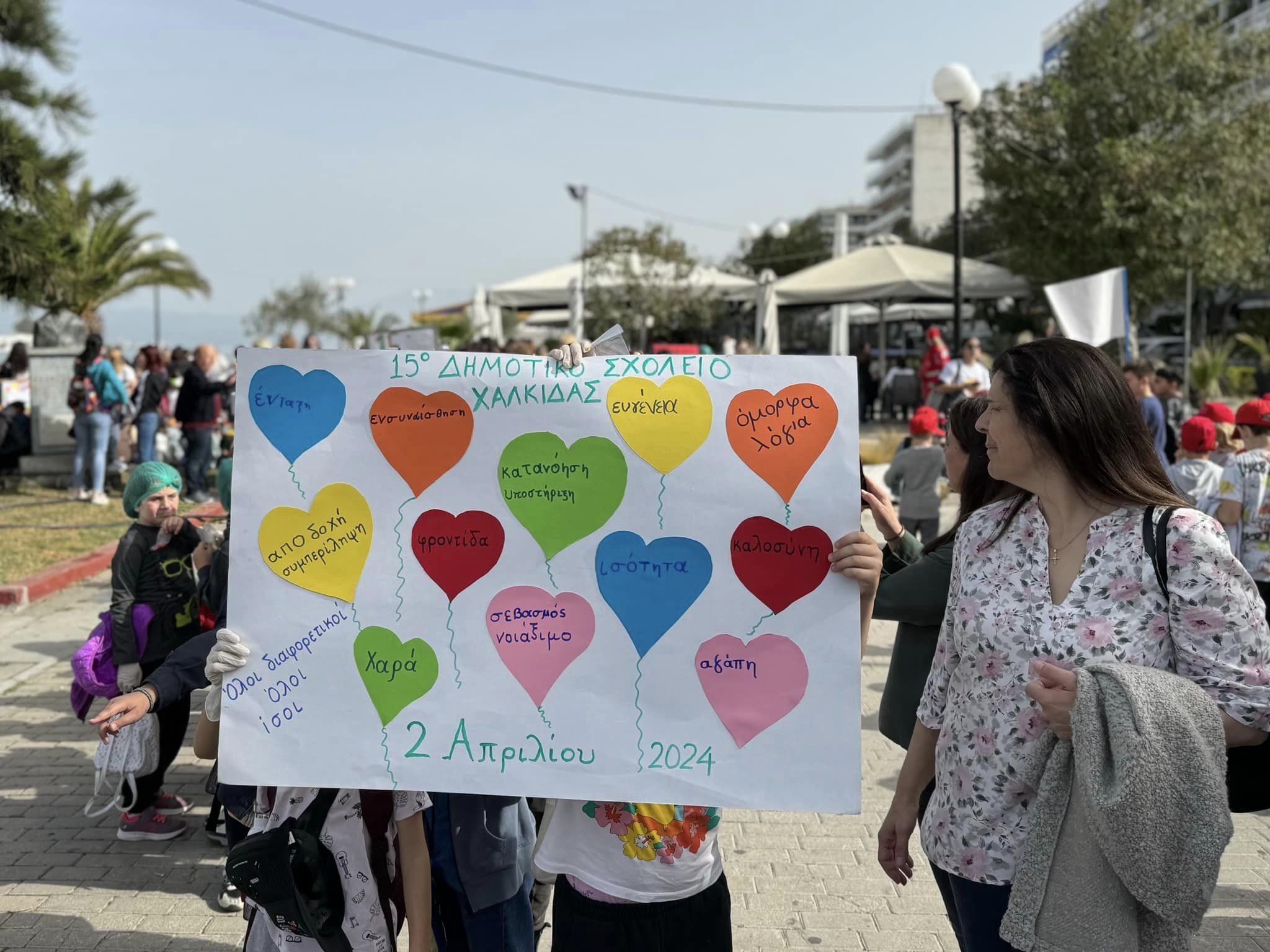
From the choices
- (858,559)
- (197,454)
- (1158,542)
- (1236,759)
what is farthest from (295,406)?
(197,454)

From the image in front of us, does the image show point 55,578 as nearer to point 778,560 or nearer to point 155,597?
point 155,597

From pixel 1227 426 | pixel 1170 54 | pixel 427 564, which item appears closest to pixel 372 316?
pixel 1170 54

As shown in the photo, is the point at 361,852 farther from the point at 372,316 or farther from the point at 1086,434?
the point at 372,316

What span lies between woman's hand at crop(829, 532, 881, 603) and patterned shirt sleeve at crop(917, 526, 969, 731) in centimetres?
17

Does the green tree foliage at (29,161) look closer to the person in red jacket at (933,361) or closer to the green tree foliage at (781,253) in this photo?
the person in red jacket at (933,361)

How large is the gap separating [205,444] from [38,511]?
204 centimetres

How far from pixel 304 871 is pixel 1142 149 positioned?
66.7ft

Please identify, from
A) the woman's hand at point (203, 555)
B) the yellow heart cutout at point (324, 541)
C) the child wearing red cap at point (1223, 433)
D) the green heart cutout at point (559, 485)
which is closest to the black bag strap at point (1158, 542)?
the green heart cutout at point (559, 485)

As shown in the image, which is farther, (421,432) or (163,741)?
(163,741)

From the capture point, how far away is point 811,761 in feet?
7.47

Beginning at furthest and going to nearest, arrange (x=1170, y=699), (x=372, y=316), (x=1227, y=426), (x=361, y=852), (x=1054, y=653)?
(x=372, y=316) → (x=1227, y=426) → (x=361, y=852) → (x=1054, y=653) → (x=1170, y=699)

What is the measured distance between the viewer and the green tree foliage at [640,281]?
24.6 m

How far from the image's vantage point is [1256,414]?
5.95 meters

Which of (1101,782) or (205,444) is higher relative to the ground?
(205,444)
